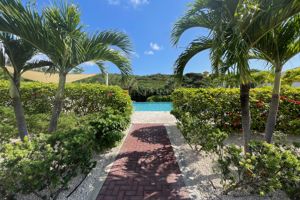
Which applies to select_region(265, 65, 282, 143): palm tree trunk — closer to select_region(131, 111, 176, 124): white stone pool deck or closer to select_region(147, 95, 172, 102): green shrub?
select_region(131, 111, 176, 124): white stone pool deck

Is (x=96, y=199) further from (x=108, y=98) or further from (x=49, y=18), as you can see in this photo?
(x=108, y=98)

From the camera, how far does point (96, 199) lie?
137 inches

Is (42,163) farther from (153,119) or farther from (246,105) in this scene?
(153,119)

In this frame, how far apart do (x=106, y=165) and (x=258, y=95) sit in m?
6.73

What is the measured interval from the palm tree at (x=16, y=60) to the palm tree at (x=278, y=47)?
570cm

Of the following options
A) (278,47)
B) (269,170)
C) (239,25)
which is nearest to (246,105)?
(278,47)

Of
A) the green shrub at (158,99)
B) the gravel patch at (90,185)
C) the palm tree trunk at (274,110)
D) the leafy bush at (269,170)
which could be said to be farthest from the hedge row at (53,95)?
the green shrub at (158,99)

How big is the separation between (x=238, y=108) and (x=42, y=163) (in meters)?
7.37

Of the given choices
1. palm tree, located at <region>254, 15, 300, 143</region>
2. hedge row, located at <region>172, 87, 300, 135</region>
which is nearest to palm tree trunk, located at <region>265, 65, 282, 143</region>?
palm tree, located at <region>254, 15, 300, 143</region>

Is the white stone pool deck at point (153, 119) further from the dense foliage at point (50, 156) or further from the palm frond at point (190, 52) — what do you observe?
the palm frond at point (190, 52)

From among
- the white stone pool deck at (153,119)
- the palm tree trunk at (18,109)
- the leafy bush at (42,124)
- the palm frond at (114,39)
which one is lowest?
the white stone pool deck at (153,119)

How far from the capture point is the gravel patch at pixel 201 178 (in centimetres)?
353

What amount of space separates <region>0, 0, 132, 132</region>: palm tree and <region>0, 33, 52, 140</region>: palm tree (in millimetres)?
653

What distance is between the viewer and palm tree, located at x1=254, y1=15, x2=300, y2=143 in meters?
3.92
